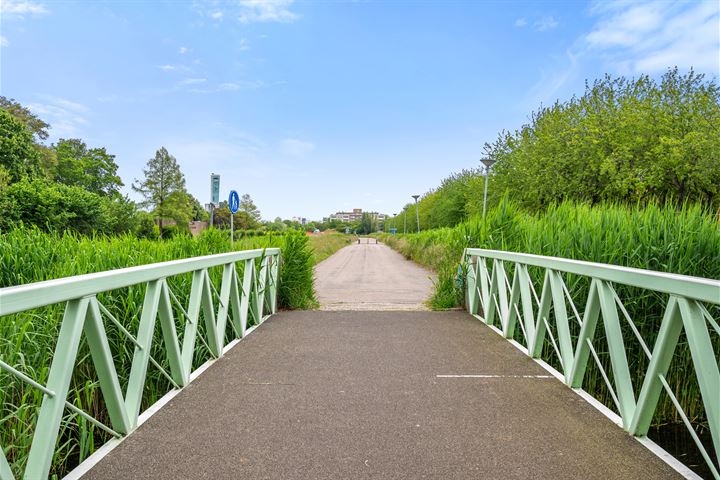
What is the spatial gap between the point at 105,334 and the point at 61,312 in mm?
1178

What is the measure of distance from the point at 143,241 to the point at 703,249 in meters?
6.21

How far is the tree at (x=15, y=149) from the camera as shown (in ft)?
94.8

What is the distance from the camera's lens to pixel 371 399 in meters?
2.82

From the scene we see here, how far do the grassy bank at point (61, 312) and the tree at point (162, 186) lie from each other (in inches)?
2135

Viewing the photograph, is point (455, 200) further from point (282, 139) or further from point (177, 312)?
point (177, 312)

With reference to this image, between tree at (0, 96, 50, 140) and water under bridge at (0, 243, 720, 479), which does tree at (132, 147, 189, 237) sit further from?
water under bridge at (0, 243, 720, 479)

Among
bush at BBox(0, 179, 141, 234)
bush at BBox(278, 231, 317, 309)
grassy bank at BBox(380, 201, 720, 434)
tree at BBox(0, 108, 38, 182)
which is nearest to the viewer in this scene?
grassy bank at BBox(380, 201, 720, 434)

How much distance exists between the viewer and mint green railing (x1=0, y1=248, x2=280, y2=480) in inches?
62.6

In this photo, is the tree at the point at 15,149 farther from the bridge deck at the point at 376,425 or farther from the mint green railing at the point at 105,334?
the bridge deck at the point at 376,425

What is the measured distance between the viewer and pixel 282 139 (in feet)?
83.8

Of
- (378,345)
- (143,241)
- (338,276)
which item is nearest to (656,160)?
(338,276)

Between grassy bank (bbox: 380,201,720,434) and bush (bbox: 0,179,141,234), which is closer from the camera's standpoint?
grassy bank (bbox: 380,201,720,434)

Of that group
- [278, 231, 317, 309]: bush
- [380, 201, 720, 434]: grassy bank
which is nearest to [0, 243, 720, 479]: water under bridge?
[380, 201, 720, 434]: grassy bank

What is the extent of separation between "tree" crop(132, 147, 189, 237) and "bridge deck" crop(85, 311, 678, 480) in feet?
189
